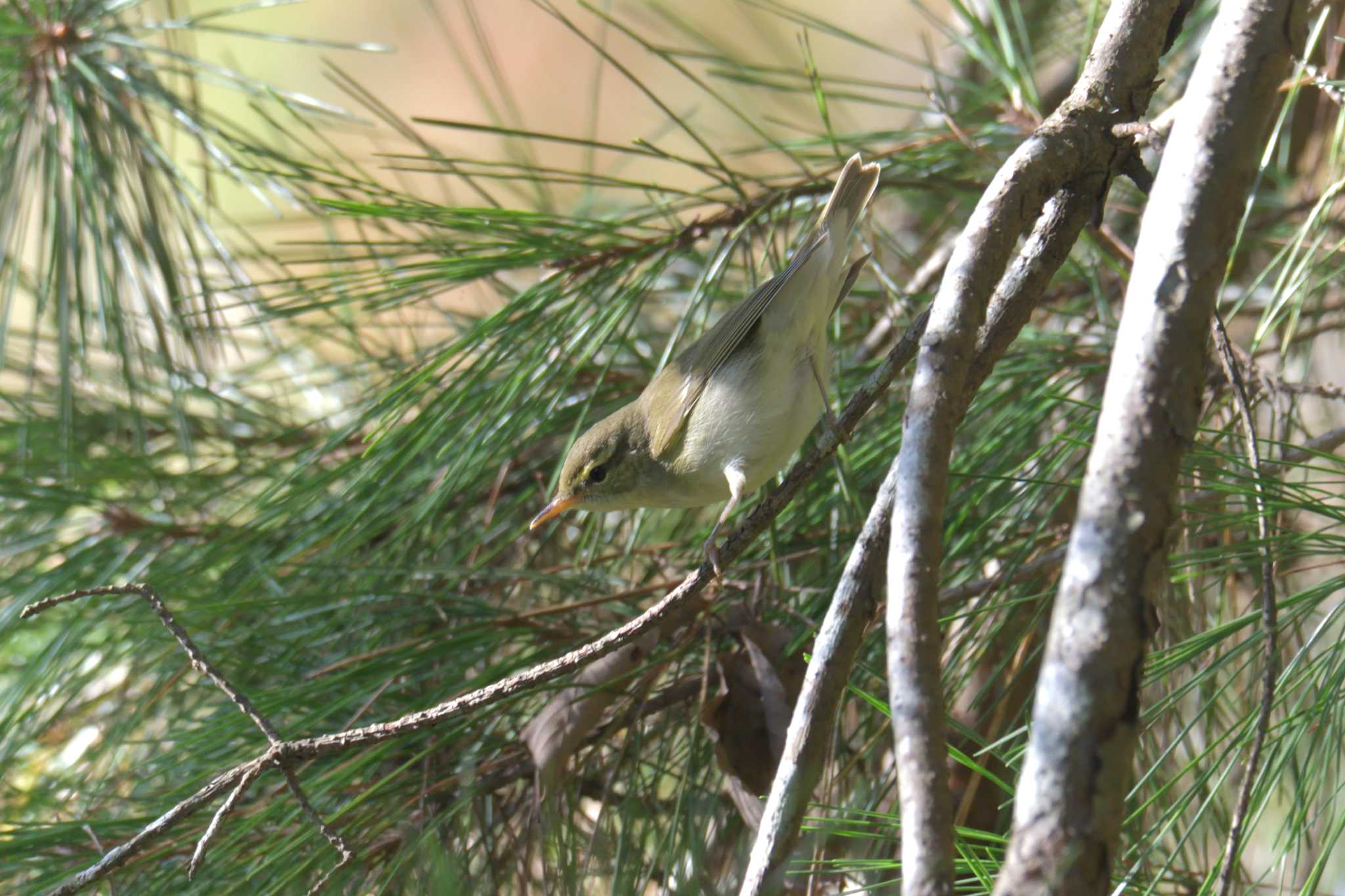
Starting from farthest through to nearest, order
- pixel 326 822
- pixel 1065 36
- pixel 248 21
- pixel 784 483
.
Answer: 1. pixel 248 21
2. pixel 1065 36
3. pixel 326 822
4. pixel 784 483

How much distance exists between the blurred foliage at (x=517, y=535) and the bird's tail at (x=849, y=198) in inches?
3.4

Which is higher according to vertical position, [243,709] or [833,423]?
[833,423]

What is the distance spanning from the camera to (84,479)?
1.83m

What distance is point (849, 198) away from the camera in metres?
1.48

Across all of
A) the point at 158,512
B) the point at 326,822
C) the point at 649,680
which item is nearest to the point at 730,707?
the point at 649,680

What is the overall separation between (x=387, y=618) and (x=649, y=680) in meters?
0.40

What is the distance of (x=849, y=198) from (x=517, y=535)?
69cm

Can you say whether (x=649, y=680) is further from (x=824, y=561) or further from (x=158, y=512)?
(x=158, y=512)

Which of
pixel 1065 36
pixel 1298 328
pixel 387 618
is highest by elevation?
pixel 1065 36

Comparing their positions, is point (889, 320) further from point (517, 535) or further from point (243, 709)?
point (243, 709)

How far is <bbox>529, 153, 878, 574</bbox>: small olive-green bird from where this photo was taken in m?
1.46

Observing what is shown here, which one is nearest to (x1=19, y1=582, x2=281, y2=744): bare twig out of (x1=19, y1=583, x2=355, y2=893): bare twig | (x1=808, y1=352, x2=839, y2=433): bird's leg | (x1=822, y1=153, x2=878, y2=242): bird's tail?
(x1=19, y1=583, x2=355, y2=893): bare twig

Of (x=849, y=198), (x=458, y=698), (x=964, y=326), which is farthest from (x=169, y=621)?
(x=849, y=198)

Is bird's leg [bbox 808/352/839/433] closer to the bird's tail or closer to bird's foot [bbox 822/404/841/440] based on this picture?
bird's foot [bbox 822/404/841/440]
